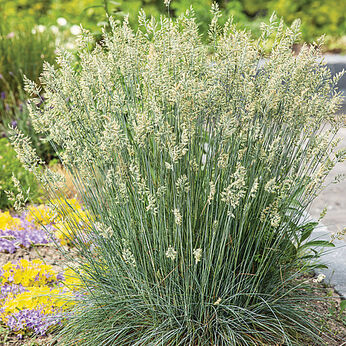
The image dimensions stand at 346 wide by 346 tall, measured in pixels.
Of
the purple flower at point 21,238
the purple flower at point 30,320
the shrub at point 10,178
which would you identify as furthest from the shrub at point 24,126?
the purple flower at point 30,320

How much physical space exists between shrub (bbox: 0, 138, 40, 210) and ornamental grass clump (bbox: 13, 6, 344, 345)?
7.27 ft

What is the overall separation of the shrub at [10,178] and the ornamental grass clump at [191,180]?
2.22m

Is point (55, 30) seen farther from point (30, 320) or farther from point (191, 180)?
point (191, 180)

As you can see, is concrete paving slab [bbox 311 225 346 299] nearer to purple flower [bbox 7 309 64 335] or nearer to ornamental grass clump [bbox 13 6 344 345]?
ornamental grass clump [bbox 13 6 344 345]

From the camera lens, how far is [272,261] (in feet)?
7.03

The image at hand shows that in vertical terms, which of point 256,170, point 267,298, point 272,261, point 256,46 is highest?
point 256,46

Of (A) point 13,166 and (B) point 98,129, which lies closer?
(B) point 98,129

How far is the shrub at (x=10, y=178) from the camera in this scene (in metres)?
4.15

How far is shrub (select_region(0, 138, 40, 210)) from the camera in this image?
4.15 m

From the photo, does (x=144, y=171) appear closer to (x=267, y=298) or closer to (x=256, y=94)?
(x=256, y=94)

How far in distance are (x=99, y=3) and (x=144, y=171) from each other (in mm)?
2653

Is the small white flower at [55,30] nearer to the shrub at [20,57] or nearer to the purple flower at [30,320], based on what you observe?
the shrub at [20,57]

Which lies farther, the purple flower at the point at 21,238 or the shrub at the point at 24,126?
the shrub at the point at 24,126

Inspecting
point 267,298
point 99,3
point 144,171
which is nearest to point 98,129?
point 144,171
